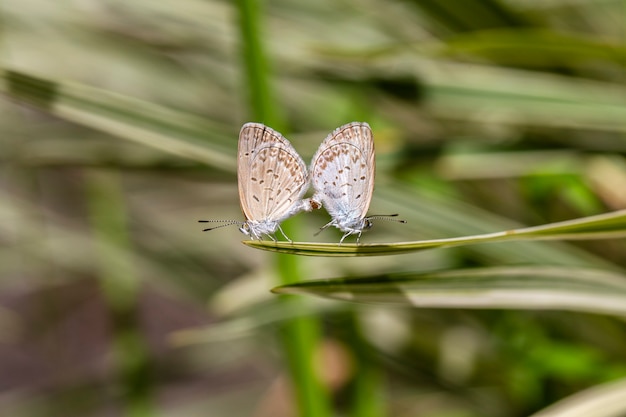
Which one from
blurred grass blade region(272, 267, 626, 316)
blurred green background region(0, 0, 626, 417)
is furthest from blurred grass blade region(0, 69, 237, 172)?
blurred grass blade region(272, 267, 626, 316)

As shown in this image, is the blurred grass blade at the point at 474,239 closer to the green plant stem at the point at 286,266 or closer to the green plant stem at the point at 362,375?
the green plant stem at the point at 286,266

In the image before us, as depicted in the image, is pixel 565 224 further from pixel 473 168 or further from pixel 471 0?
pixel 471 0

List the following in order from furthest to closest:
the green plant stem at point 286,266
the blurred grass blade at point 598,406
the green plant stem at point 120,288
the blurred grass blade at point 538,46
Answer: the green plant stem at point 120,288, the blurred grass blade at point 538,46, the blurred grass blade at point 598,406, the green plant stem at point 286,266

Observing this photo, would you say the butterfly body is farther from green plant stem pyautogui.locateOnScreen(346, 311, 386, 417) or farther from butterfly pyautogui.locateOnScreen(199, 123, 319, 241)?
green plant stem pyautogui.locateOnScreen(346, 311, 386, 417)

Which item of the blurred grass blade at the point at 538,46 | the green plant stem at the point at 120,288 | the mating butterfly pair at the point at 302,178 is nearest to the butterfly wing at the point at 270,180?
the mating butterfly pair at the point at 302,178

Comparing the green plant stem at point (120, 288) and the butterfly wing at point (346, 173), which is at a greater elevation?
the butterfly wing at point (346, 173)

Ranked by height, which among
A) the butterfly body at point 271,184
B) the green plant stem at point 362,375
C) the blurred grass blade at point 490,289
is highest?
the butterfly body at point 271,184

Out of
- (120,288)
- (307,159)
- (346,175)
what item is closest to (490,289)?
(346,175)

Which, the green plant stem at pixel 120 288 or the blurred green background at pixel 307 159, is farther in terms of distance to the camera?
the green plant stem at pixel 120 288

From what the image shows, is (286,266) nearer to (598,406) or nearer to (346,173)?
(346,173)
